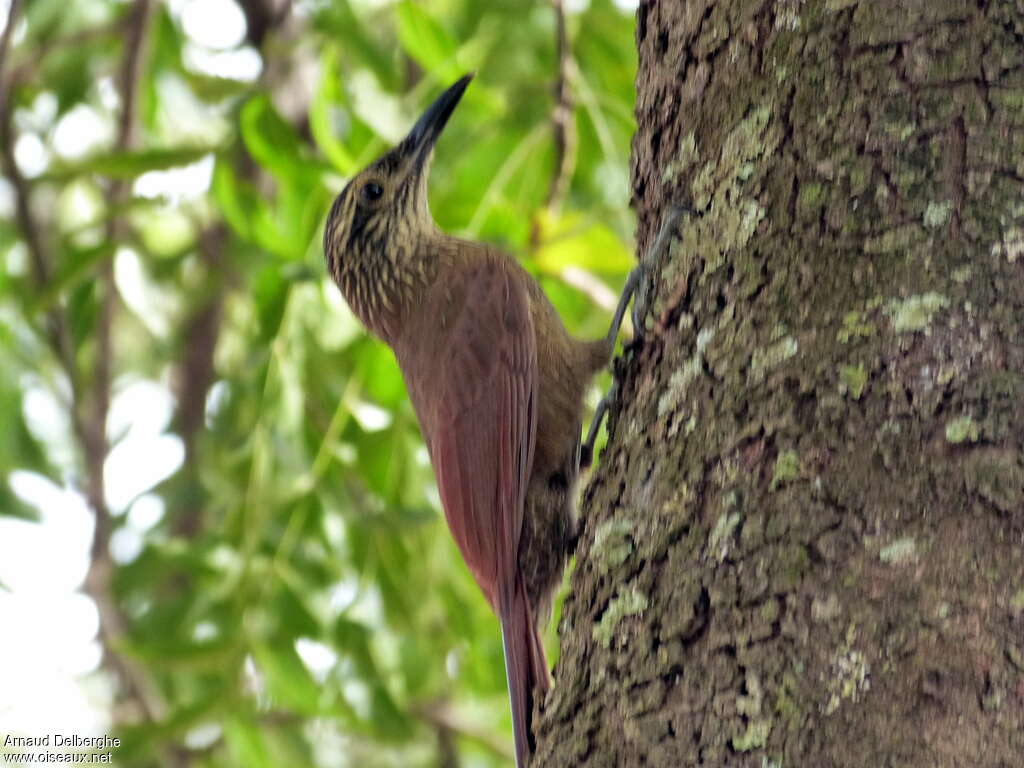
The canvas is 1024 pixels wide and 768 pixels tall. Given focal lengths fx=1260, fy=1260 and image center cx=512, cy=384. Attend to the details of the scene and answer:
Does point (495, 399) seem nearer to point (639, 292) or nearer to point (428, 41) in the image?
point (639, 292)

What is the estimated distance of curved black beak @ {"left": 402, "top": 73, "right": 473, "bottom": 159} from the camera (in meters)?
3.40

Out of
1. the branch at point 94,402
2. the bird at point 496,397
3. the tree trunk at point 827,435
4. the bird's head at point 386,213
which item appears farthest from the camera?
the branch at point 94,402

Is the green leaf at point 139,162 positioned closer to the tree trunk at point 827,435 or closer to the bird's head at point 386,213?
the bird's head at point 386,213

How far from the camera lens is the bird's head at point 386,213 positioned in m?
3.51

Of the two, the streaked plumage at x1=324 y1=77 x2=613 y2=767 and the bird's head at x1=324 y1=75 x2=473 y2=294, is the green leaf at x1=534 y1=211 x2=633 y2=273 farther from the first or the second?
the bird's head at x1=324 y1=75 x2=473 y2=294

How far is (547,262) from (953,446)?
1973 mm

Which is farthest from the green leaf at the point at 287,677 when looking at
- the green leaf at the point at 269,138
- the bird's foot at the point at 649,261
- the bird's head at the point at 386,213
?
the bird's foot at the point at 649,261

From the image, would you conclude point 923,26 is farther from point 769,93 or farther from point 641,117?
point 641,117

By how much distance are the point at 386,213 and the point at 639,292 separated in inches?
54.5

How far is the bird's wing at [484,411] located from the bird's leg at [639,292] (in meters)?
0.19

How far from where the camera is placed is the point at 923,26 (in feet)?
5.99

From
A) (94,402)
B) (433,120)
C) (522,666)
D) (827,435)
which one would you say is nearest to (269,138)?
(433,120)

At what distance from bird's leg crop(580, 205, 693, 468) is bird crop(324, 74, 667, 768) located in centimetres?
1

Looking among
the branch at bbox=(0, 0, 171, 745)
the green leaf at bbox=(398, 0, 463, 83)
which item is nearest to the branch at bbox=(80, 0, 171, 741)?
the branch at bbox=(0, 0, 171, 745)
